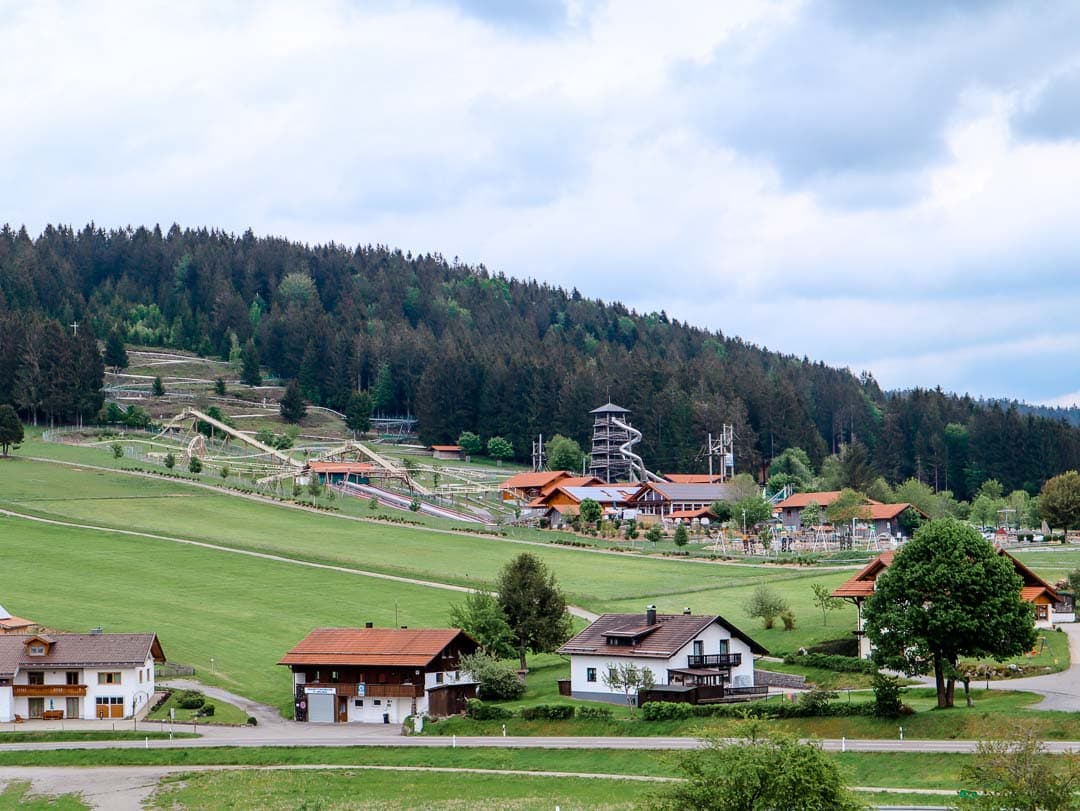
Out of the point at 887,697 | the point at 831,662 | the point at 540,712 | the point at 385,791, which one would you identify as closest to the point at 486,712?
the point at 540,712

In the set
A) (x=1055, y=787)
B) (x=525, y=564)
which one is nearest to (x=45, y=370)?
(x=525, y=564)

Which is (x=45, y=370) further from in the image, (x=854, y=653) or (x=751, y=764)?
(x=751, y=764)

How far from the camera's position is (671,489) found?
16038 centimetres

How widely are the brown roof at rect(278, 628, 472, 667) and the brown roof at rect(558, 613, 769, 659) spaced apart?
21.4 feet

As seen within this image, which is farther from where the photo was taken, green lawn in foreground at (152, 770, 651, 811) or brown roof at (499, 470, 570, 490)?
brown roof at (499, 470, 570, 490)

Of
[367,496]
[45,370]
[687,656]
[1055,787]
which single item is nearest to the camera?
[1055,787]

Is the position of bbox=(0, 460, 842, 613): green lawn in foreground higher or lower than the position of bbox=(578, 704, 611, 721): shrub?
higher

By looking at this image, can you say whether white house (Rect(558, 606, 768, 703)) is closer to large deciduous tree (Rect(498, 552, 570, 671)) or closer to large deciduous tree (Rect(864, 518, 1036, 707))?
large deciduous tree (Rect(498, 552, 570, 671))

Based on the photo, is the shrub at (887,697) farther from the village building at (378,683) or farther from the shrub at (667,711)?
the village building at (378,683)

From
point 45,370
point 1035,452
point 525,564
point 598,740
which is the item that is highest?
point 45,370

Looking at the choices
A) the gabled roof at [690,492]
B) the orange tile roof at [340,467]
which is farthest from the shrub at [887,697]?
the orange tile roof at [340,467]

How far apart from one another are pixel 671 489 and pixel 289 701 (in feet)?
314

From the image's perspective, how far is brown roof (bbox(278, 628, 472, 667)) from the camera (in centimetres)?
6788

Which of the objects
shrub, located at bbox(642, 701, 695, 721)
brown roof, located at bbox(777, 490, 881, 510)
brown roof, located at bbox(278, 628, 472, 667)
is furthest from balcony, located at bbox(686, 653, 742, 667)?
brown roof, located at bbox(777, 490, 881, 510)
